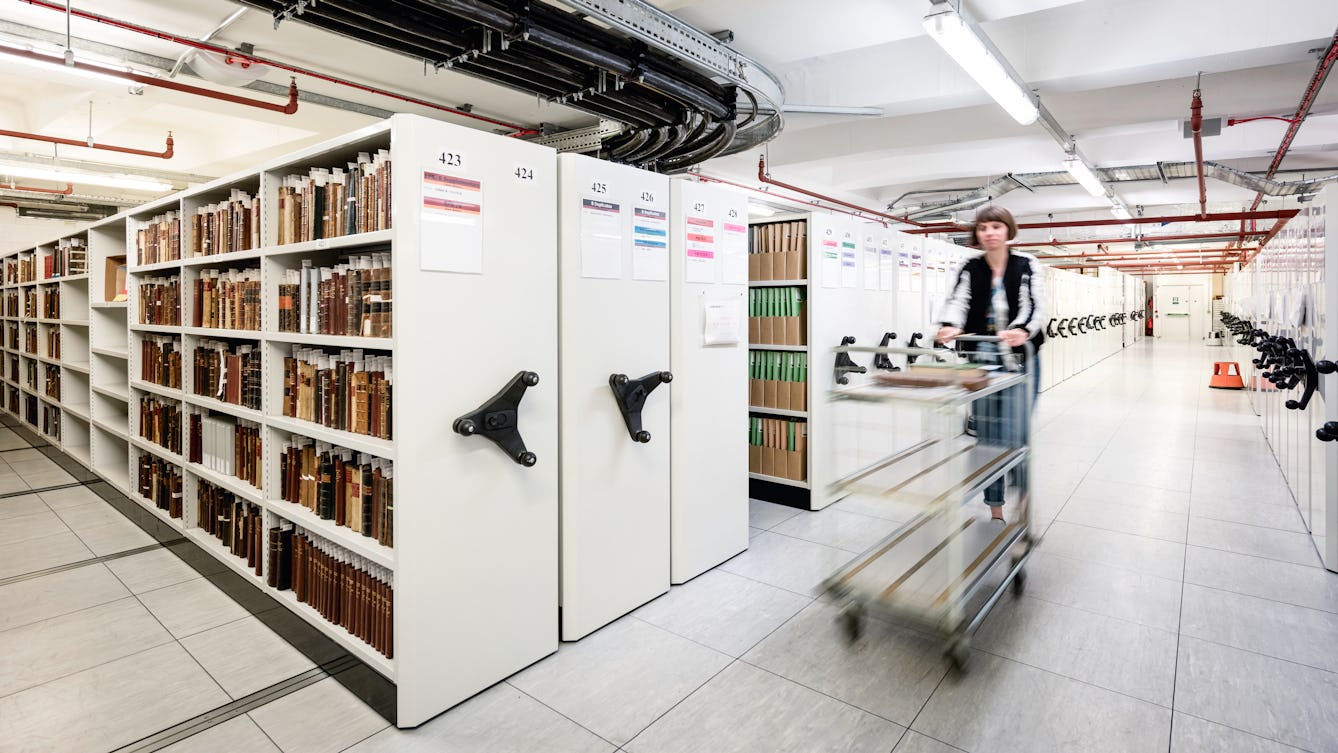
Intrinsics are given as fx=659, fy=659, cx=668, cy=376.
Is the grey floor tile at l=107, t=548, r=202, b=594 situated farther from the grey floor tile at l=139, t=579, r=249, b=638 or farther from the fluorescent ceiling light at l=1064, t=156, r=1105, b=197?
the fluorescent ceiling light at l=1064, t=156, r=1105, b=197

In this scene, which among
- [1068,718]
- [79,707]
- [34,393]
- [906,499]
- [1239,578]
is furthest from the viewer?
[34,393]

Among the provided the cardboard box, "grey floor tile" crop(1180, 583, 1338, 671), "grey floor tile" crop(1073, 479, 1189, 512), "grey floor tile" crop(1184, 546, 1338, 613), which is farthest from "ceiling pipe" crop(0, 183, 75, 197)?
"grey floor tile" crop(1184, 546, 1338, 613)

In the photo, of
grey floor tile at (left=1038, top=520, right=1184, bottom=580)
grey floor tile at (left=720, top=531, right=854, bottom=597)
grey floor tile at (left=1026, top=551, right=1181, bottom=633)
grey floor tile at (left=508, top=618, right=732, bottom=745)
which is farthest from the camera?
grey floor tile at (left=1038, top=520, right=1184, bottom=580)

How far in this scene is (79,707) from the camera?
2203 mm

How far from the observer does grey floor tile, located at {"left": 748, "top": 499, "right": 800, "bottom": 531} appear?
13.2ft

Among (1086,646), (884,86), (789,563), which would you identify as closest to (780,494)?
(789,563)

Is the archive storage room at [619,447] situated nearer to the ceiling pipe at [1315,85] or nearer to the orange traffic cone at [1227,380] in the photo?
the ceiling pipe at [1315,85]

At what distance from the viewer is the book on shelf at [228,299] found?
2.93 meters

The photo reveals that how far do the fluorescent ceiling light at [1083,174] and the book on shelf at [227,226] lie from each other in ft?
21.3

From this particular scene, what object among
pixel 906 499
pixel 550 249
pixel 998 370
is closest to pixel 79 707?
pixel 550 249

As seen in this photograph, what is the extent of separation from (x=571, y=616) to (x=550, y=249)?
4.62 ft

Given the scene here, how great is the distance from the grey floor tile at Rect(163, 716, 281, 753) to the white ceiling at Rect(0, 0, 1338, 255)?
3968mm

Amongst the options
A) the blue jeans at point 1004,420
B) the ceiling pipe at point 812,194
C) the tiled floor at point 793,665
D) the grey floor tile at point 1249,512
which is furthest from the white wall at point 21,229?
the grey floor tile at point 1249,512

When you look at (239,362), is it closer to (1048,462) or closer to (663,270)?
(663,270)
